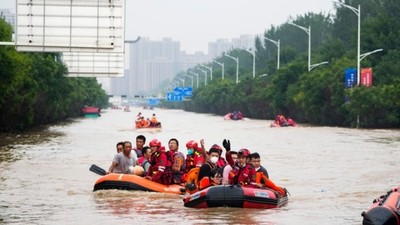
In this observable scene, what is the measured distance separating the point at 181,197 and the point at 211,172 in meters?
1.22

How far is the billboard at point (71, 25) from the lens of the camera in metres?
31.2

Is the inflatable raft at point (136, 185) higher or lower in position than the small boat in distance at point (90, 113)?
lower

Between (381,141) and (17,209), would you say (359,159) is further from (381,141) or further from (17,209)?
(17,209)

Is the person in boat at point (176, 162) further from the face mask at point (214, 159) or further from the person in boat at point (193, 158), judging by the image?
the face mask at point (214, 159)

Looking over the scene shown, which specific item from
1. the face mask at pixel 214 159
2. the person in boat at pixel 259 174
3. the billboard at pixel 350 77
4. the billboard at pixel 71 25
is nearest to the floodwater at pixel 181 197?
the person in boat at pixel 259 174

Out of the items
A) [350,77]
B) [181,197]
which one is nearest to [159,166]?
[181,197]

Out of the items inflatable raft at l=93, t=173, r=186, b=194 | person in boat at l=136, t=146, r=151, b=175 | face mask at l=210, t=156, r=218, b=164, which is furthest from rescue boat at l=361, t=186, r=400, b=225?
person in boat at l=136, t=146, r=151, b=175

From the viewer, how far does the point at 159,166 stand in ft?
70.5

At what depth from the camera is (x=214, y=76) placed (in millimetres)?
170750

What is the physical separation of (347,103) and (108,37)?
3599 cm

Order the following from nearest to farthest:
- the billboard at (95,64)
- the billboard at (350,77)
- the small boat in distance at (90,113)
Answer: the billboard at (95,64) → the billboard at (350,77) → the small boat in distance at (90,113)

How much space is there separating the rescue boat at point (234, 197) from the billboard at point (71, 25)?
13.3 meters

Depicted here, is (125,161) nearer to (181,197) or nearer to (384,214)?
(181,197)

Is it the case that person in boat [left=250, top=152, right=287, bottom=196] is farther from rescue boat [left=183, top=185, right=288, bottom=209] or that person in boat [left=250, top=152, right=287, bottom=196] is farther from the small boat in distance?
the small boat in distance
